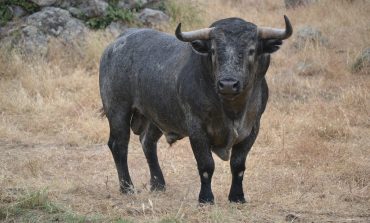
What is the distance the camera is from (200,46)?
6.64 metres

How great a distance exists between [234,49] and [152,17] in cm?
999

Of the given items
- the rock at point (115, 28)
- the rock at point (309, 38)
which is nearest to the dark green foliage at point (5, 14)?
the rock at point (115, 28)

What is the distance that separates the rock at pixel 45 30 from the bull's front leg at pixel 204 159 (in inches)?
340

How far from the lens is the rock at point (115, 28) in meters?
15.6

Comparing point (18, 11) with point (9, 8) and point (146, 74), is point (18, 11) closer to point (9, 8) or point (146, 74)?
point (9, 8)

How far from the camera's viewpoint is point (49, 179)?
8.84 m

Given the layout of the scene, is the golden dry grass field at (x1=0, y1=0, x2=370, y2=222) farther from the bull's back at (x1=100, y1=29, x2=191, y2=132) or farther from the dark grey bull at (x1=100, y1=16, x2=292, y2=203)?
the bull's back at (x1=100, y1=29, x2=191, y2=132)

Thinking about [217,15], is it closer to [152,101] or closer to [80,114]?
[80,114]

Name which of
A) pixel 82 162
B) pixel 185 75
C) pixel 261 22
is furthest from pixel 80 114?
pixel 261 22

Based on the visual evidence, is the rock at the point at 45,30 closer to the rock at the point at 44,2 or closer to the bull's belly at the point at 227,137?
the rock at the point at 44,2

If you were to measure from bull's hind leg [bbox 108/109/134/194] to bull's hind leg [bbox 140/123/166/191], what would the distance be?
0.35 m

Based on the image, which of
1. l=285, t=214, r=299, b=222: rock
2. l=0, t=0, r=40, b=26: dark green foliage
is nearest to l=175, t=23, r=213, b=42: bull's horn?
l=285, t=214, r=299, b=222: rock

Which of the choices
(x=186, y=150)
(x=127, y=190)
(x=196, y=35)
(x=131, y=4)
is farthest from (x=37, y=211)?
(x=131, y=4)

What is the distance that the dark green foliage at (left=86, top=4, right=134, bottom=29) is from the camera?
51.6 feet
